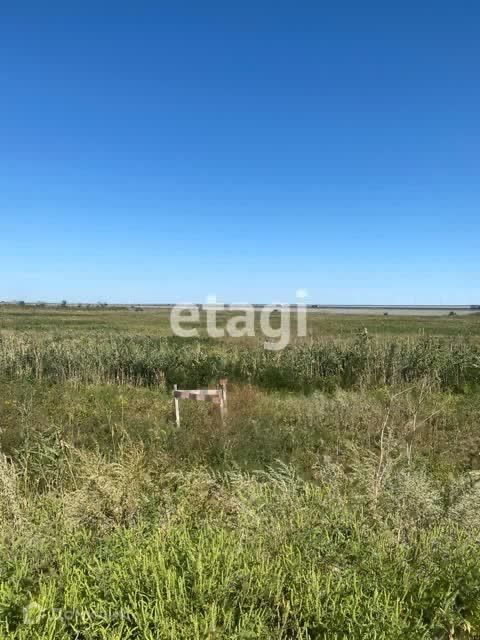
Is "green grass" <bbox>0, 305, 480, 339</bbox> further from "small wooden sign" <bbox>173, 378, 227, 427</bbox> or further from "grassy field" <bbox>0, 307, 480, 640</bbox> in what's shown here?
"grassy field" <bbox>0, 307, 480, 640</bbox>

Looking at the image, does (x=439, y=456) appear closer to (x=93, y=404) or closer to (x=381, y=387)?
(x=381, y=387)

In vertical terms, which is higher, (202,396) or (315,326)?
(315,326)

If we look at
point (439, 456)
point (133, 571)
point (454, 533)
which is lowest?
point (439, 456)

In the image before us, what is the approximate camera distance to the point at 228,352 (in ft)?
A: 51.9

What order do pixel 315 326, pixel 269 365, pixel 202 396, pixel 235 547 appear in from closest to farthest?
pixel 235 547, pixel 202 396, pixel 269 365, pixel 315 326

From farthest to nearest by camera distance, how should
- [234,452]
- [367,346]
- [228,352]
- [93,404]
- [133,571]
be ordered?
[228,352]
[367,346]
[93,404]
[234,452]
[133,571]

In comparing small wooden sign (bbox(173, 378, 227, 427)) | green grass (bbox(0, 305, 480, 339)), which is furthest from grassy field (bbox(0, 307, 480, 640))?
green grass (bbox(0, 305, 480, 339))

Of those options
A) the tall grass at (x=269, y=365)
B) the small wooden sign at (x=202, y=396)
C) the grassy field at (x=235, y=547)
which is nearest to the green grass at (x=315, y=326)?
the tall grass at (x=269, y=365)

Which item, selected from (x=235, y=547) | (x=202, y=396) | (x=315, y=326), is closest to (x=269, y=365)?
(x=202, y=396)

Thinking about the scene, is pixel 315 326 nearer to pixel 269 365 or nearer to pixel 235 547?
pixel 269 365

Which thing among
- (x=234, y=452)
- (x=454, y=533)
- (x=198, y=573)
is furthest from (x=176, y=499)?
(x=234, y=452)

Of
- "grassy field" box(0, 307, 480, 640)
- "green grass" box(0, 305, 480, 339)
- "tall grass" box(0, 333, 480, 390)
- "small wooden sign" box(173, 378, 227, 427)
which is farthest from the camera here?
"green grass" box(0, 305, 480, 339)

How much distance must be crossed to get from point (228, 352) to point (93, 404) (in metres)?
6.54

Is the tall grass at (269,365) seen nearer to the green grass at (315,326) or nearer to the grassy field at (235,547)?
the green grass at (315,326)
